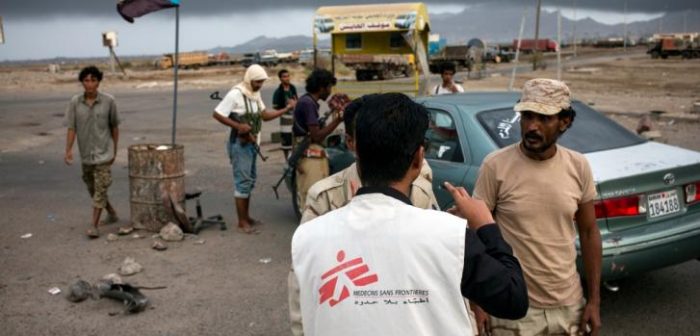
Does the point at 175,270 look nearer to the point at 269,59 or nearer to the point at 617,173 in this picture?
the point at 617,173

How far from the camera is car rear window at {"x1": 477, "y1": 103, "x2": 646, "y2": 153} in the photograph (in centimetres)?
499

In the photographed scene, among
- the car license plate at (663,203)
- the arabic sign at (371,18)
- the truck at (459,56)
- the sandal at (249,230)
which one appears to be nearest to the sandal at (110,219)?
the sandal at (249,230)

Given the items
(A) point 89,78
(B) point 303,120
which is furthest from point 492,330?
(A) point 89,78

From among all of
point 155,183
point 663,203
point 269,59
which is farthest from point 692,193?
point 269,59

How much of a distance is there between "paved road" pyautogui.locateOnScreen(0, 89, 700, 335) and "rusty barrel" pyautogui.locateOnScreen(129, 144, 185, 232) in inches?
13.2

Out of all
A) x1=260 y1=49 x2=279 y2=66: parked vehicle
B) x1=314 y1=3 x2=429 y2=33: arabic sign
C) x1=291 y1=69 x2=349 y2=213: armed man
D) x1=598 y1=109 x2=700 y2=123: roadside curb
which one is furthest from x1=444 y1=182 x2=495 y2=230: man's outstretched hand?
x1=260 y1=49 x2=279 y2=66: parked vehicle

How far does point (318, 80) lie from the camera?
6.52 metres

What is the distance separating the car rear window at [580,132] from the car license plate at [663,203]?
60cm

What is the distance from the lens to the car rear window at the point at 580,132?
499cm

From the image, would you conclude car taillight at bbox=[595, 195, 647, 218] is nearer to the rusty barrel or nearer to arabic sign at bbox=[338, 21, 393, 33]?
the rusty barrel

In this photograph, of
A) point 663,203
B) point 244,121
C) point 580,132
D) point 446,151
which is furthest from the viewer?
point 244,121

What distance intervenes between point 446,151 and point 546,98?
97.8 inches

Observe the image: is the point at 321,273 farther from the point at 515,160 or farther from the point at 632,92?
the point at 632,92

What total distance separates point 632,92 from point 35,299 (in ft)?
80.7
